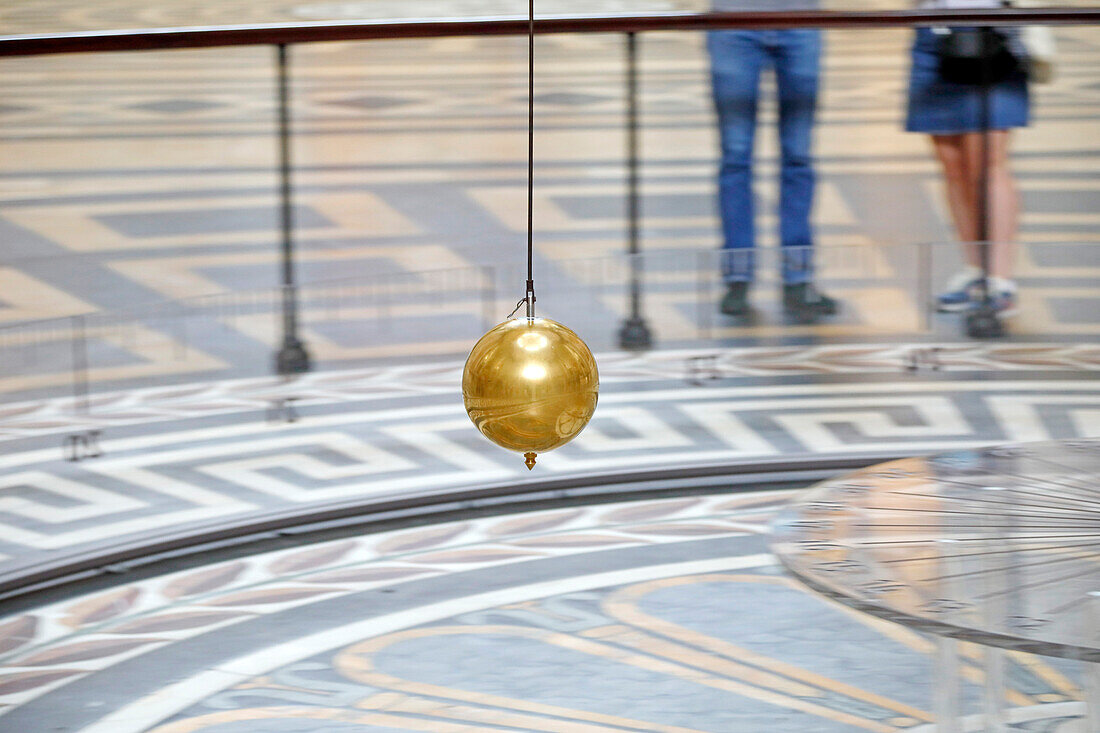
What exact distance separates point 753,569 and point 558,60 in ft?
10.2

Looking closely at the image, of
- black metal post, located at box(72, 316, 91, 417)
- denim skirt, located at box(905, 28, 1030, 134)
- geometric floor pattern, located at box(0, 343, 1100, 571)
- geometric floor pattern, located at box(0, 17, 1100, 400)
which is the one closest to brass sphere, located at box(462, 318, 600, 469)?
geometric floor pattern, located at box(0, 343, 1100, 571)

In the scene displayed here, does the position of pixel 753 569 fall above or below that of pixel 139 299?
below

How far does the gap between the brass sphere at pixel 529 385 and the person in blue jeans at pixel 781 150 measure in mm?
4420

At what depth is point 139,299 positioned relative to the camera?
23.0 feet

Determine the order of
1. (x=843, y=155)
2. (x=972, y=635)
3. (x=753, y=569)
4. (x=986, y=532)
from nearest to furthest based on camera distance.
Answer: (x=972, y=635)
(x=986, y=532)
(x=753, y=569)
(x=843, y=155)

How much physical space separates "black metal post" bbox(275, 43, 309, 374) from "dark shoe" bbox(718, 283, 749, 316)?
1962mm

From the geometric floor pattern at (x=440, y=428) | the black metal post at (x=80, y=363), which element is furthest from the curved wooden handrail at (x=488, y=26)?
the geometric floor pattern at (x=440, y=428)

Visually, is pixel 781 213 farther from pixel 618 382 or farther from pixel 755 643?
pixel 755 643

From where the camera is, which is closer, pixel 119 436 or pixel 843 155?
pixel 119 436

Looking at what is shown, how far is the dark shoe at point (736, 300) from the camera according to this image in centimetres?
709

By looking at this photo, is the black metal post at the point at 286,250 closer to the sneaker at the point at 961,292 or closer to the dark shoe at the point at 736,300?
the dark shoe at the point at 736,300

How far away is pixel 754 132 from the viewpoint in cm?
708

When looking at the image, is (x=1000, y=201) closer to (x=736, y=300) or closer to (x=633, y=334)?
(x=736, y=300)

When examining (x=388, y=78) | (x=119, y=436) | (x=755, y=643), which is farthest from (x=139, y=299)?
(x=755, y=643)
